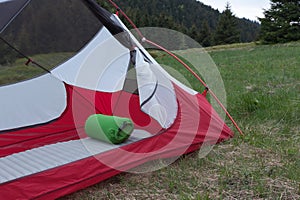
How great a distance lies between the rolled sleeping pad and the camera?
2.71 m

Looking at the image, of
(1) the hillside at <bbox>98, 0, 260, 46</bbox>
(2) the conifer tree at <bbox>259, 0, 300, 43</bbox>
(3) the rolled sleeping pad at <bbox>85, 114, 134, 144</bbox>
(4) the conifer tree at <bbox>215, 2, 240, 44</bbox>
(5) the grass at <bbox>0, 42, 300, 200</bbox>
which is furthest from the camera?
(1) the hillside at <bbox>98, 0, 260, 46</bbox>

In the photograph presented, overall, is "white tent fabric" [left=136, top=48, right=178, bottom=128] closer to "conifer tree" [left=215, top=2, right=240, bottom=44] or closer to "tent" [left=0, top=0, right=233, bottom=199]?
"tent" [left=0, top=0, right=233, bottom=199]

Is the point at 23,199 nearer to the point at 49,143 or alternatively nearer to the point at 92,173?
the point at 92,173

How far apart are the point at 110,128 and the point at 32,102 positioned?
1165 mm

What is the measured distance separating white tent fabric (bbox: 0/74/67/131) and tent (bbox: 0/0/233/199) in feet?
0.03

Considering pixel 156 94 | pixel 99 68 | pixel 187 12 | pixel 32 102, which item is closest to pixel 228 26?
pixel 187 12

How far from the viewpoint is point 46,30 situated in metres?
3.14

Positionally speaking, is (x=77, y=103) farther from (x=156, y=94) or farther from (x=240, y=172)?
(x=240, y=172)

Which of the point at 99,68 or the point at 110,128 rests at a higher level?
the point at 99,68

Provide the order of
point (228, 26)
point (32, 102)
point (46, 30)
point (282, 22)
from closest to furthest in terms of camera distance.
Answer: point (46, 30) < point (32, 102) < point (282, 22) < point (228, 26)

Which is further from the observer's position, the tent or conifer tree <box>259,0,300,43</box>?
conifer tree <box>259,0,300,43</box>

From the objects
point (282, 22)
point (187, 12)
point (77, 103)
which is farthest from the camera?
point (187, 12)

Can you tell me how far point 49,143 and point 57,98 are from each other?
22.8 inches

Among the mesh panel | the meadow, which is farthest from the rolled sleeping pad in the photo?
the mesh panel
